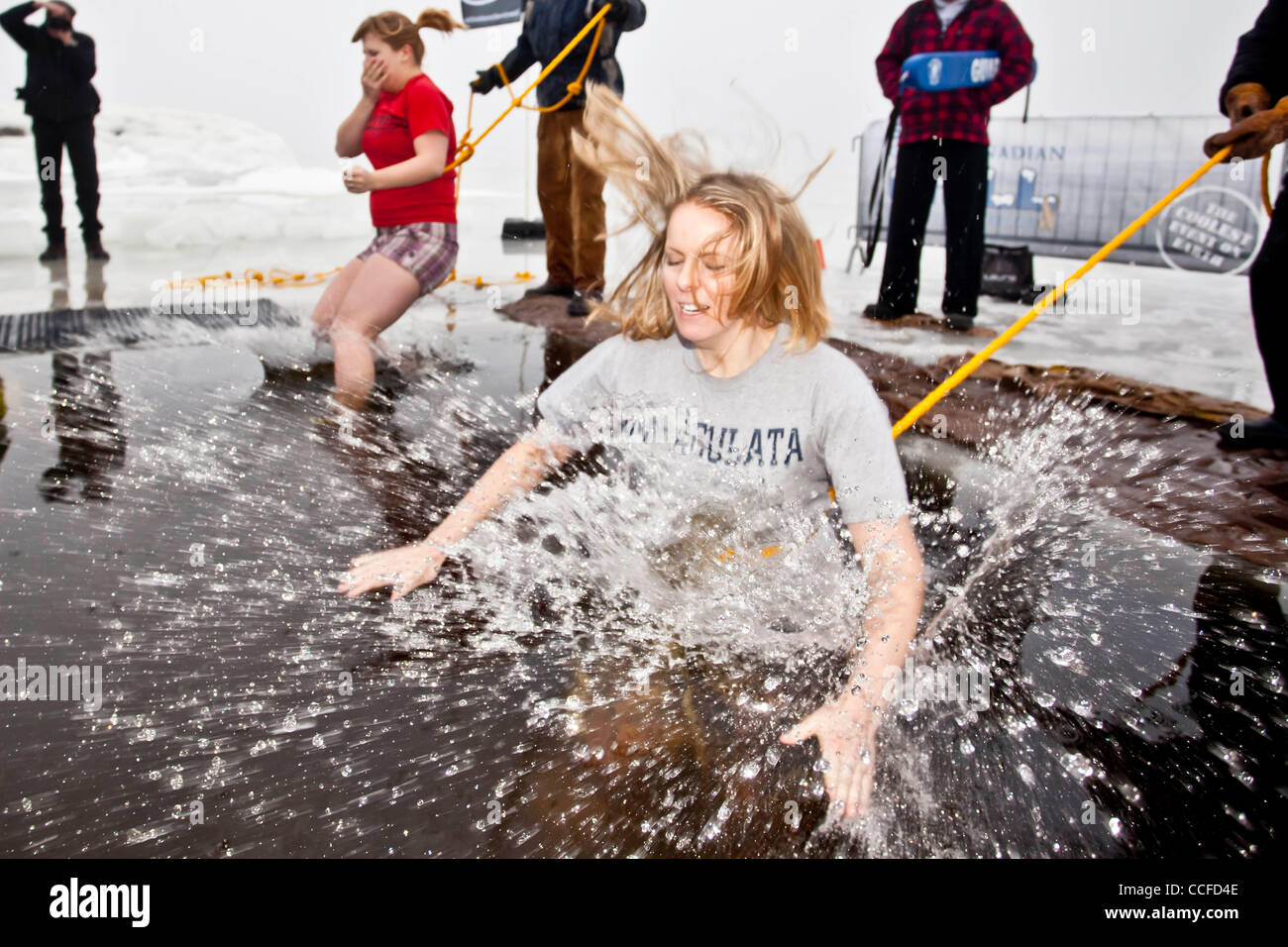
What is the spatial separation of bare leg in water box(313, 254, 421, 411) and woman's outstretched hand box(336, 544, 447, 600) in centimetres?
136

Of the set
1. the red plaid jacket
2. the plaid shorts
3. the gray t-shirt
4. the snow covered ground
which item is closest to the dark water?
the gray t-shirt

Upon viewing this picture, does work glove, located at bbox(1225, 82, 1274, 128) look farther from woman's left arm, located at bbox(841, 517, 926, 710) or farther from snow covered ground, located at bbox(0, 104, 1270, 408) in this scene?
woman's left arm, located at bbox(841, 517, 926, 710)

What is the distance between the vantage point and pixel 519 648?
1488 mm

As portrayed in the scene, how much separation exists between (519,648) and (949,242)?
3741mm

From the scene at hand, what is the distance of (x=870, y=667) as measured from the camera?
4.32ft

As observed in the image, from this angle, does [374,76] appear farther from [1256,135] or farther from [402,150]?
[1256,135]

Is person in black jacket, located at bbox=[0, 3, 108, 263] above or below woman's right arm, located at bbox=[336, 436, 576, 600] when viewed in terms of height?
above

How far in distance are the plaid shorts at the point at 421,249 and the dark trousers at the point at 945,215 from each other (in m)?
2.45

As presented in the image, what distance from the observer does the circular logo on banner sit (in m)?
5.71

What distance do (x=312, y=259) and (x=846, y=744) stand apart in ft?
22.9

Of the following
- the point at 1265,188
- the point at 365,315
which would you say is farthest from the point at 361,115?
the point at 1265,188

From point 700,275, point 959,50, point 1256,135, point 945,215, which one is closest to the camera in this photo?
point 700,275
